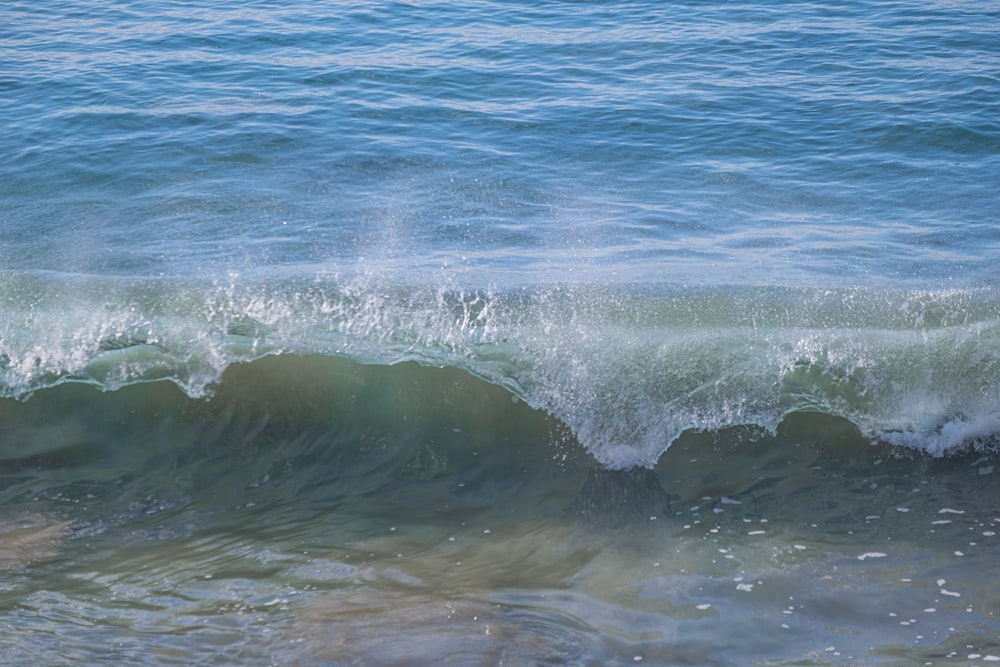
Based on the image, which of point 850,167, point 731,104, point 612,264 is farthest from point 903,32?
point 612,264

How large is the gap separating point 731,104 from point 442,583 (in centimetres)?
868

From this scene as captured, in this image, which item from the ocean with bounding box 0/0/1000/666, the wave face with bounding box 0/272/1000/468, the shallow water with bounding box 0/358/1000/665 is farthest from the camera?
the wave face with bounding box 0/272/1000/468

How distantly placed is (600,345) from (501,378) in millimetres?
687

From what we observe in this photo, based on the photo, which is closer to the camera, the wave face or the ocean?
the ocean

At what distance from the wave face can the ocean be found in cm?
3

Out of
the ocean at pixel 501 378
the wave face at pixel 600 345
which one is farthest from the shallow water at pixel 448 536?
the wave face at pixel 600 345

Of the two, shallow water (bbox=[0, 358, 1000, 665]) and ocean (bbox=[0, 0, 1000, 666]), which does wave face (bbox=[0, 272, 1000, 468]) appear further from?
shallow water (bbox=[0, 358, 1000, 665])

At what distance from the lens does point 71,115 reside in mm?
11719

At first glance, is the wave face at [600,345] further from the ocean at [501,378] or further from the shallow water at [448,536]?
the shallow water at [448,536]

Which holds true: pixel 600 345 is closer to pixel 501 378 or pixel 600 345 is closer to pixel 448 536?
pixel 501 378

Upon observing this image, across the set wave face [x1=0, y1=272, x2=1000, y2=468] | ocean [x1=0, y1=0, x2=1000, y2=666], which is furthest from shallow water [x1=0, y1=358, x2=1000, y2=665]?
wave face [x1=0, y1=272, x2=1000, y2=468]

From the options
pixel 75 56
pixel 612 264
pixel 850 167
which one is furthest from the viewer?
pixel 75 56

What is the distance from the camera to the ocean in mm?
4625

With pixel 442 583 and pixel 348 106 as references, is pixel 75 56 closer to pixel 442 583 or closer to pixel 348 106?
pixel 348 106
